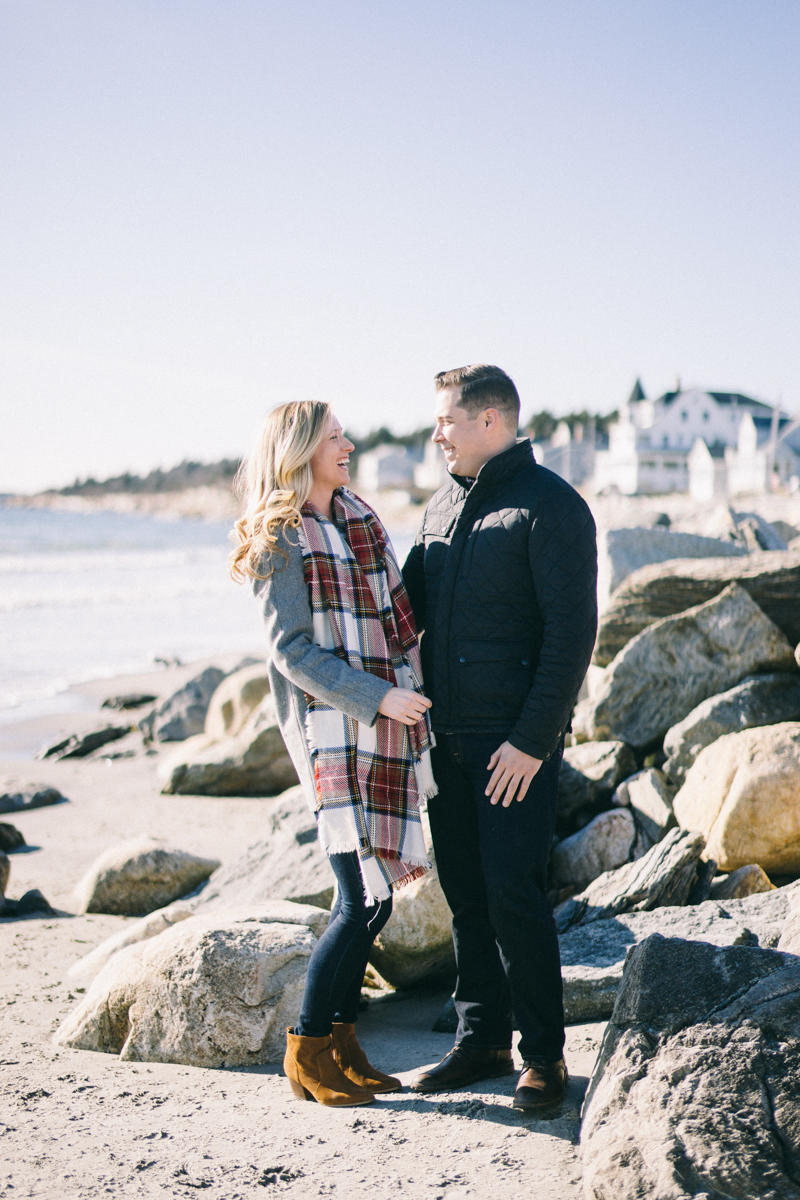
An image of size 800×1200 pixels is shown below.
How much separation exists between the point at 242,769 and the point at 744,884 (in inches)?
185

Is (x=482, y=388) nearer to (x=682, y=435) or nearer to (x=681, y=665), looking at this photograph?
(x=681, y=665)

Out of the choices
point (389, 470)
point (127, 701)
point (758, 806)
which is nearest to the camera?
point (758, 806)

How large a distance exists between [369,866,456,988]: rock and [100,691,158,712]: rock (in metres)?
8.83

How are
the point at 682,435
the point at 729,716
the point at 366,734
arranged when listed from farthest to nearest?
the point at 682,435
the point at 729,716
the point at 366,734

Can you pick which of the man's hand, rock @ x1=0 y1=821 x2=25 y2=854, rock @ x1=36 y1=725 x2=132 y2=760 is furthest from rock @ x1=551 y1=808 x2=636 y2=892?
rock @ x1=36 y1=725 x2=132 y2=760

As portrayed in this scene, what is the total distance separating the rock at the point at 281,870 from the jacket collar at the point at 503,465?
7.06ft

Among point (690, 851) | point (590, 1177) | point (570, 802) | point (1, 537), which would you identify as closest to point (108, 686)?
point (570, 802)

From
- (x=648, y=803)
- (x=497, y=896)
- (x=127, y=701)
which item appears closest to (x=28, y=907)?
(x=648, y=803)

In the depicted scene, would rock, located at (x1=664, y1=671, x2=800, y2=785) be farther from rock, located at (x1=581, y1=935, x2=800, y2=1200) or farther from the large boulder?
rock, located at (x1=581, y1=935, x2=800, y2=1200)

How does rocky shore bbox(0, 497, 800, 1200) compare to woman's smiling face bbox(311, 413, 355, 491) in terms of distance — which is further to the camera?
woman's smiling face bbox(311, 413, 355, 491)

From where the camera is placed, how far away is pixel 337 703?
3.09 m

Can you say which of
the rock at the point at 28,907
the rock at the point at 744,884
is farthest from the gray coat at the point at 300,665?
the rock at the point at 28,907

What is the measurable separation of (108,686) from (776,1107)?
498 inches

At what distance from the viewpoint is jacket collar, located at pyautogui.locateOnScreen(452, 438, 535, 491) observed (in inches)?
129
